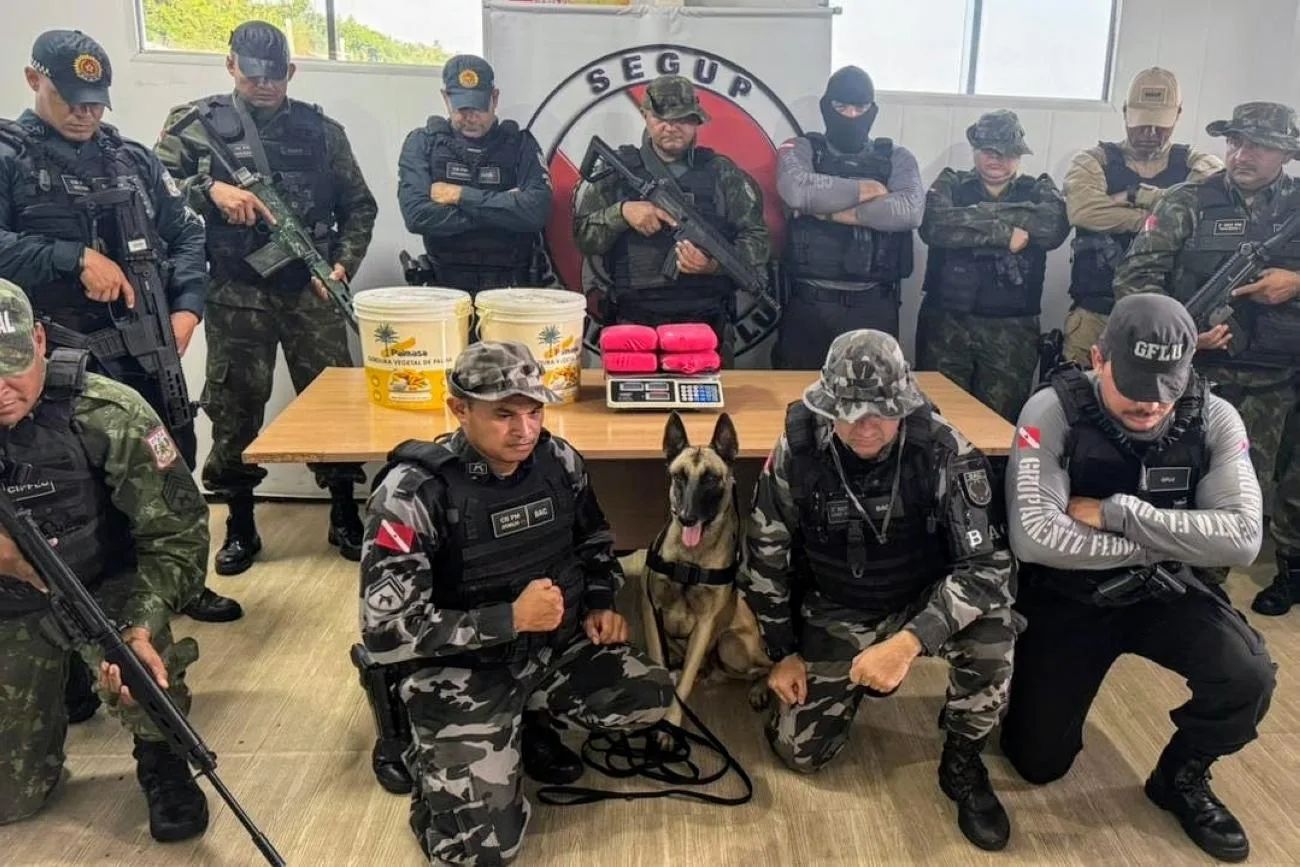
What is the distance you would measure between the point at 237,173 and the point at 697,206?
1867 mm

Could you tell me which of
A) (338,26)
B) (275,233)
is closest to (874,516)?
(275,233)

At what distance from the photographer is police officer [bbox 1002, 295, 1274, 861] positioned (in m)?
2.47

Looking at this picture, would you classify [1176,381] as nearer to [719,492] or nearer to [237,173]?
[719,492]

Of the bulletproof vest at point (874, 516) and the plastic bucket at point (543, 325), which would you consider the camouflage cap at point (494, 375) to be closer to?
the plastic bucket at point (543, 325)

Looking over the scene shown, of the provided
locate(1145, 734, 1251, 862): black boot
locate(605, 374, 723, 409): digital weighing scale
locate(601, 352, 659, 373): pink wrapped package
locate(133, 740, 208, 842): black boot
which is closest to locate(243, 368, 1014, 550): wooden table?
locate(605, 374, 723, 409): digital weighing scale

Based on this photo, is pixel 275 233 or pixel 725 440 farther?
pixel 275 233

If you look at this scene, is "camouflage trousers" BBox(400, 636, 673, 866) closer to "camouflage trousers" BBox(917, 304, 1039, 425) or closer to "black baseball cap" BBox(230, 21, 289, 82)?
"camouflage trousers" BBox(917, 304, 1039, 425)

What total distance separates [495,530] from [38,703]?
127 centimetres

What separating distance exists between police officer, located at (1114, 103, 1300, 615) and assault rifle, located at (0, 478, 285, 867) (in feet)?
12.0

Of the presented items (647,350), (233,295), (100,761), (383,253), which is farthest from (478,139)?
(100,761)

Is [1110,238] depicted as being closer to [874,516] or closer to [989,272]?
[989,272]

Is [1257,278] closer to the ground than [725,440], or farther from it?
farther from it

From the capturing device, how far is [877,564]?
106 inches

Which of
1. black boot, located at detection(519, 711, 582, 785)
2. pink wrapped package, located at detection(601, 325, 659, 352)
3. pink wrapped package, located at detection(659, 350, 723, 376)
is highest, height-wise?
pink wrapped package, located at detection(601, 325, 659, 352)
